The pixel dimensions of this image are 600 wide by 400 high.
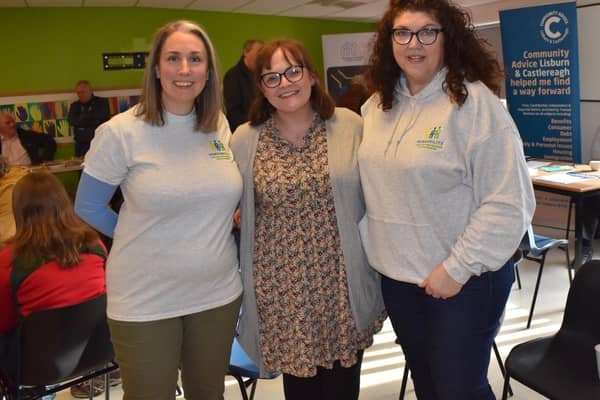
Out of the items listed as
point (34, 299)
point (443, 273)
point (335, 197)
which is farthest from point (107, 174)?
point (443, 273)

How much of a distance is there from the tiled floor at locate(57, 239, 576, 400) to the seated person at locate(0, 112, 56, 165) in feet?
15.9

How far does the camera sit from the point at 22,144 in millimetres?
6898

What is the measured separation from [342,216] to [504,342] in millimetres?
1985

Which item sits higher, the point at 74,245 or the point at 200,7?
the point at 200,7

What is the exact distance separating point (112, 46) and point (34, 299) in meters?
6.46

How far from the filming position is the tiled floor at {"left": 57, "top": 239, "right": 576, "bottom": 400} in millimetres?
2719

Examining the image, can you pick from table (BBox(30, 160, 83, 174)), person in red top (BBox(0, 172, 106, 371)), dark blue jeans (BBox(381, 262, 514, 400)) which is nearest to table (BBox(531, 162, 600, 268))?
dark blue jeans (BBox(381, 262, 514, 400))

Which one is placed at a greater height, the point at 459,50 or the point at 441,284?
the point at 459,50

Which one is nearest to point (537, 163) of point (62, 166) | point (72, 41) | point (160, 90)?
point (160, 90)

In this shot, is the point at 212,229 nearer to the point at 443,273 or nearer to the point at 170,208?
the point at 170,208

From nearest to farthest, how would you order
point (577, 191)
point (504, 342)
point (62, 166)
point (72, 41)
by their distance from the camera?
point (504, 342)
point (577, 191)
point (62, 166)
point (72, 41)

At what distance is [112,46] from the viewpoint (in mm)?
7836

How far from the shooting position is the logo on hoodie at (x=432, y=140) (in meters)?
1.49

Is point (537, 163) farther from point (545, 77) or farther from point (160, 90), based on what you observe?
point (160, 90)
